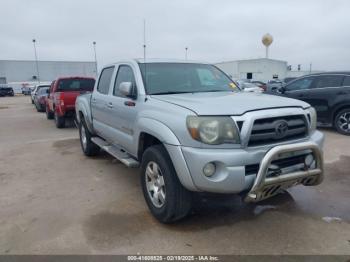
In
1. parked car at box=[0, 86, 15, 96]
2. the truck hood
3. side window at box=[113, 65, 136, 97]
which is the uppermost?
side window at box=[113, 65, 136, 97]

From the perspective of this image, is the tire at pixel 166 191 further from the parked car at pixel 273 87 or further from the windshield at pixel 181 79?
the parked car at pixel 273 87

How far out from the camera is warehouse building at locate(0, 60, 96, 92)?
52969 millimetres

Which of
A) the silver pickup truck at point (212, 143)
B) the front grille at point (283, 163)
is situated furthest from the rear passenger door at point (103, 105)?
Result: the front grille at point (283, 163)

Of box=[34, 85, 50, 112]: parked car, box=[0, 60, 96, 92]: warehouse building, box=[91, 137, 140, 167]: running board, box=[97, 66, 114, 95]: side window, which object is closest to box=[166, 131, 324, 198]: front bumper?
box=[91, 137, 140, 167]: running board

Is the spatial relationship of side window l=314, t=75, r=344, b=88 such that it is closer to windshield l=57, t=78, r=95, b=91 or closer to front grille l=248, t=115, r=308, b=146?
front grille l=248, t=115, r=308, b=146

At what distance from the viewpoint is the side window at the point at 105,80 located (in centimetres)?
521

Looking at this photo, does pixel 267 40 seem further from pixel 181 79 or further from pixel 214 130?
pixel 214 130

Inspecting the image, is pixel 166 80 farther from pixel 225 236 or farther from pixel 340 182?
pixel 340 182

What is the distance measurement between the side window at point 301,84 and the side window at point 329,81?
256 millimetres

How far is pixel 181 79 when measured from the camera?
170 inches

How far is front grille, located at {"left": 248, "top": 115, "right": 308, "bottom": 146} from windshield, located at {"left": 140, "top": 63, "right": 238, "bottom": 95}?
1320 millimetres

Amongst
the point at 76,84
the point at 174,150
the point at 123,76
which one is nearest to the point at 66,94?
the point at 76,84

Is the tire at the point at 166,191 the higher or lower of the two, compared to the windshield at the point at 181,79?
lower

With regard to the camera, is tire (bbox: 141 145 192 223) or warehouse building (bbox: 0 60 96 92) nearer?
tire (bbox: 141 145 192 223)
